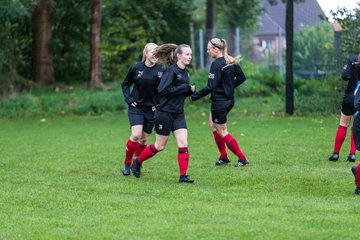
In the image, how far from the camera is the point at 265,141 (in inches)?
639

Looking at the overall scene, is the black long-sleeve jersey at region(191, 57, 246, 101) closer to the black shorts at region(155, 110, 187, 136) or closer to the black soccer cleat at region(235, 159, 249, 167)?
the black shorts at region(155, 110, 187, 136)

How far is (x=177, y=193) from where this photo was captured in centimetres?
1012

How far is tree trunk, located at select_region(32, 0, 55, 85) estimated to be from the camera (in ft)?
88.0

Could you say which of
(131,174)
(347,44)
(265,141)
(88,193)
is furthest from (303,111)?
(88,193)

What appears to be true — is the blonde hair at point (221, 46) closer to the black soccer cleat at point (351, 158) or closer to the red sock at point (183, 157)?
the red sock at point (183, 157)

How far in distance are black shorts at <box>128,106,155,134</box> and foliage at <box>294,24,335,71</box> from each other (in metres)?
14.0

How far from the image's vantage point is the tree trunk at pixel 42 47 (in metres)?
26.8

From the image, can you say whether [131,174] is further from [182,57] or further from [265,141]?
[265,141]

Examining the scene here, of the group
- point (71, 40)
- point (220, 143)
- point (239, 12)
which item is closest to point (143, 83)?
point (220, 143)

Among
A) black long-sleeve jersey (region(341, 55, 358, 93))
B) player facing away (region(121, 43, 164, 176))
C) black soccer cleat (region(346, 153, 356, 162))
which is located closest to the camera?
player facing away (region(121, 43, 164, 176))

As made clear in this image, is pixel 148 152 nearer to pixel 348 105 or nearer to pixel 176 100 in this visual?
pixel 176 100

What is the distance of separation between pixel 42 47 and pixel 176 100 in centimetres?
1669

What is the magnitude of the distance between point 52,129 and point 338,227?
42.6ft

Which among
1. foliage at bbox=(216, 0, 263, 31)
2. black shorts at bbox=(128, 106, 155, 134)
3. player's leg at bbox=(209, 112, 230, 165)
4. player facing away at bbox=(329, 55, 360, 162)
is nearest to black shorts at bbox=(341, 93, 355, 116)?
player facing away at bbox=(329, 55, 360, 162)
